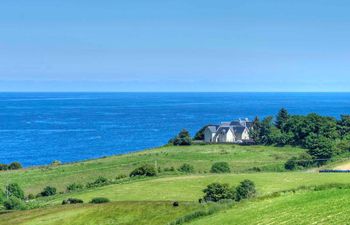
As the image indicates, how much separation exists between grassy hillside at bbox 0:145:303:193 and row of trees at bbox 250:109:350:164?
4.46 metres

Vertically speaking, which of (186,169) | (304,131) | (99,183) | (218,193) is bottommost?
(99,183)

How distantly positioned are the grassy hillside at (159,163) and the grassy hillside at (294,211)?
35.7m

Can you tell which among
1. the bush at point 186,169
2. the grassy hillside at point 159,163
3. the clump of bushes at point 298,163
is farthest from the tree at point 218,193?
the clump of bushes at point 298,163

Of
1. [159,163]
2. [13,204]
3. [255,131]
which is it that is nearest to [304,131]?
[255,131]

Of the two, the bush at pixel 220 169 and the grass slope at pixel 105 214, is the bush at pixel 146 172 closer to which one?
the bush at pixel 220 169

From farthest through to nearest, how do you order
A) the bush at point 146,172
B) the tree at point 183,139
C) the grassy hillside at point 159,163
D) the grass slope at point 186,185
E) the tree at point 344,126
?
the tree at point 344,126 → the tree at point 183,139 → the grassy hillside at point 159,163 → the bush at point 146,172 → the grass slope at point 186,185

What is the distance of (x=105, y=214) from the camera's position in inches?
1715

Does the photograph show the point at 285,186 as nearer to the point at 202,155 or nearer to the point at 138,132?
the point at 202,155

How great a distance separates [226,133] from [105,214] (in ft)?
234

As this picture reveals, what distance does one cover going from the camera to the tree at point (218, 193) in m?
48.3

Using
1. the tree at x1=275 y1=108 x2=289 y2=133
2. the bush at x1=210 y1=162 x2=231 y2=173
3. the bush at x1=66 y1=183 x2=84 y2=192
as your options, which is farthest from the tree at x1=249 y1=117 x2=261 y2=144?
the bush at x1=66 y1=183 x2=84 y2=192

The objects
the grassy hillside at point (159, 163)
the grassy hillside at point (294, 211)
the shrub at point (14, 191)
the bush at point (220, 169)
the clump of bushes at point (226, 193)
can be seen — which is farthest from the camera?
the grassy hillside at point (159, 163)

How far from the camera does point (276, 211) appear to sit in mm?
31594

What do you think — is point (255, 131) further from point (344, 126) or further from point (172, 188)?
point (172, 188)
